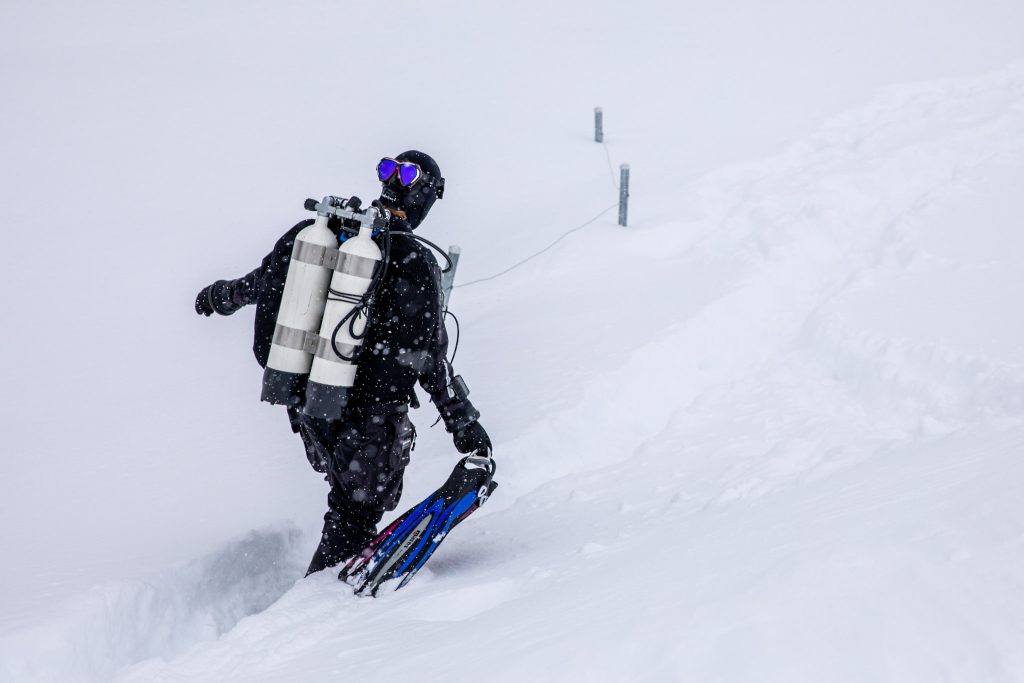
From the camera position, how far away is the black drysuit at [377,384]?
3.36 metres

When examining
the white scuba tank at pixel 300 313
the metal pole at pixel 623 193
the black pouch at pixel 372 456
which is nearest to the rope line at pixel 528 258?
the metal pole at pixel 623 193

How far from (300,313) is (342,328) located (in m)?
0.19

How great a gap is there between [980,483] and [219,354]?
5.82 metres

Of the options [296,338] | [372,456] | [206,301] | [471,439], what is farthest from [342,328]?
[206,301]

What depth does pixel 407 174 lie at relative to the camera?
350 cm

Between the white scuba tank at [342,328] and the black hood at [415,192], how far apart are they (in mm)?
408

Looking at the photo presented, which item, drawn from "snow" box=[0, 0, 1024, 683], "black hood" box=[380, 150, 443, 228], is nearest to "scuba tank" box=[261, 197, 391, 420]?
"black hood" box=[380, 150, 443, 228]

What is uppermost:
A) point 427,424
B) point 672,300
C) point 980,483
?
point 980,483

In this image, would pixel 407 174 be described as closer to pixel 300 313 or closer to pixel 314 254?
pixel 314 254

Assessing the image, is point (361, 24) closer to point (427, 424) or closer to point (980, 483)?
point (427, 424)

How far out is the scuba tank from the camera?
10.3 ft

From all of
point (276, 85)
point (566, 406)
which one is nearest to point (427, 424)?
point (566, 406)

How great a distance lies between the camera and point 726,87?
1324cm

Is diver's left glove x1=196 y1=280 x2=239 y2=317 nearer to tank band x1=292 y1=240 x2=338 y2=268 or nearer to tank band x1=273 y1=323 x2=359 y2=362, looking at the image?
tank band x1=273 y1=323 x2=359 y2=362
